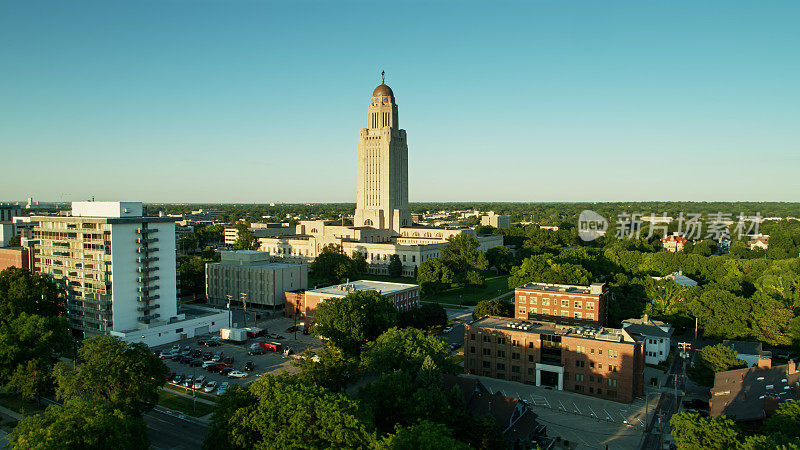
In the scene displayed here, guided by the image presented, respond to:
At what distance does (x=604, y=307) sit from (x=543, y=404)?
86.0 feet

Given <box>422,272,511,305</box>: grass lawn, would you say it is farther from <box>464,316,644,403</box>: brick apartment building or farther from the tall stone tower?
the tall stone tower

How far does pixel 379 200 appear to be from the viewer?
475 feet

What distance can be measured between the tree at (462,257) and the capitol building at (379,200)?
18.6 m

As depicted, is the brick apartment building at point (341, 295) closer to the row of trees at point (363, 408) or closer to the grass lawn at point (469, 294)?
the grass lawn at point (469, 294)

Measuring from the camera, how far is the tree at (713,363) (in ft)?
159

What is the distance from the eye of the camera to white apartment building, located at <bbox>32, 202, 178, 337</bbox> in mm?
61375

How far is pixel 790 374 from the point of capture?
44.3 meters

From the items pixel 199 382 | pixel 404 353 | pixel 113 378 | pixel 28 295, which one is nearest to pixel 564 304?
pixel 404 353

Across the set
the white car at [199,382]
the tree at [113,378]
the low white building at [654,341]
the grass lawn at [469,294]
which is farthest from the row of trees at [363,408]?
the grass lawn at [469,294]

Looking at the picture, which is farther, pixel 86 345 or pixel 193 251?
pixel 193 251

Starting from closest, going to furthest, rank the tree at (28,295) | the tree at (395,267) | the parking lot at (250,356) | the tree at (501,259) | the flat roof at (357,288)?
1. the parking lot at (250,356)
2. the tree at (28,295)
3. the flat roof at (357,288)
4. the tree at (395,267)
5. the tree at (501,259)

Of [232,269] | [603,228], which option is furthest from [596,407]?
[603,228]

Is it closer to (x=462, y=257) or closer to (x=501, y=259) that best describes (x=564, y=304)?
(x=462, y=257)

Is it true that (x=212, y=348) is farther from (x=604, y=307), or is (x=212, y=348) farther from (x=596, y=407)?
(x=604, y=307)
